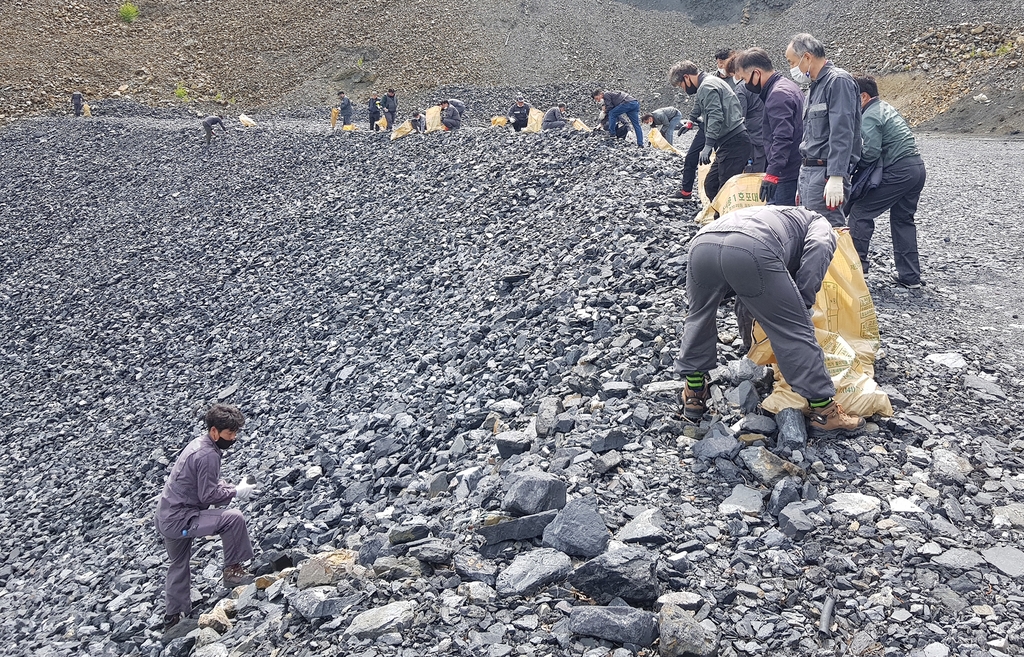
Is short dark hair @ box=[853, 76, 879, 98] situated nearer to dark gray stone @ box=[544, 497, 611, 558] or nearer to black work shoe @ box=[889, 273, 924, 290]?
black work shoe @ box=[889, 273, 924, 290]

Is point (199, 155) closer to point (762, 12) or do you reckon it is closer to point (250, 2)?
point (250, 2)

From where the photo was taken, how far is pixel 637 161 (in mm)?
10797

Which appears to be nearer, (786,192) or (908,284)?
(786,192)

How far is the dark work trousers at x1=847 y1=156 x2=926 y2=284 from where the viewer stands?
21.7 feet

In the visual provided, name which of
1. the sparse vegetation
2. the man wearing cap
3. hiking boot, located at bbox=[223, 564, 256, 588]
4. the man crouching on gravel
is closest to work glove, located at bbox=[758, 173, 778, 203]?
the man crouching on gravel

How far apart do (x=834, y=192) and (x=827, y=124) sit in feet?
1.91

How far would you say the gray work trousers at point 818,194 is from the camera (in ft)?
19.5

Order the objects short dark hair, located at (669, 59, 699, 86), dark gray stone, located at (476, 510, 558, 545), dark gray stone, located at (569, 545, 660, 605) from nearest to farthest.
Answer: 1. dark gray stone, located at (569, 545, 660, 605)
2. dark gray stone, located at (476, 510, 558, 545)
3. short dark hair, located at (669, 59, 699, 86)

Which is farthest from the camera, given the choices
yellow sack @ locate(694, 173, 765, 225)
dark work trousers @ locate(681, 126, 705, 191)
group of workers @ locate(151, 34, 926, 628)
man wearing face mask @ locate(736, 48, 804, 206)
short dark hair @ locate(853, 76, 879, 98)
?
dark work trousers @ locate(681, 126, 705, 191)

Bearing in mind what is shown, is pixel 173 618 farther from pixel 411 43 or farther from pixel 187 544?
pixel 411 43

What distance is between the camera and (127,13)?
135 feet

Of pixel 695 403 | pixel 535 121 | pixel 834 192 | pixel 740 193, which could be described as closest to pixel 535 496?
pixel 695 403

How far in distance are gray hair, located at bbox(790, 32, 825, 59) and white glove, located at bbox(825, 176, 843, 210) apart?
0.96 meters

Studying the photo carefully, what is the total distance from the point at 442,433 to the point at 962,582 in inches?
140
